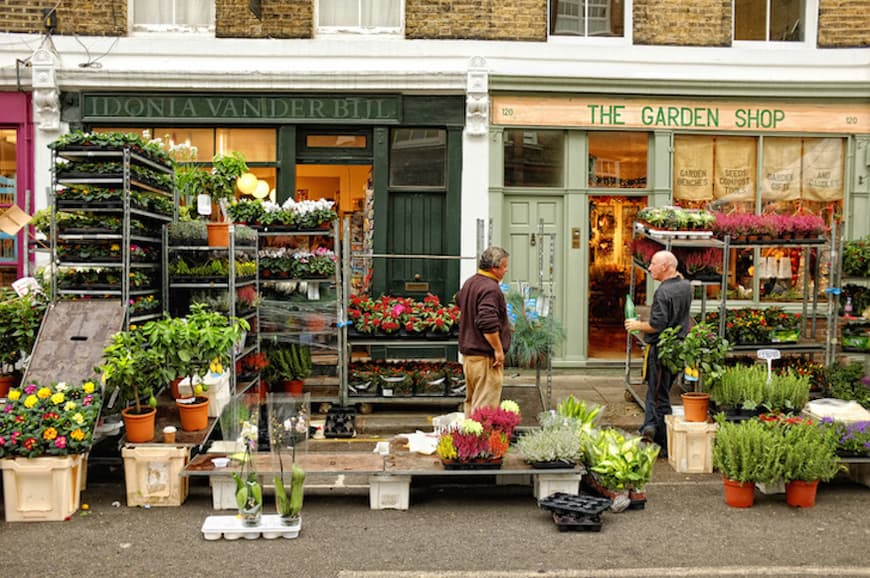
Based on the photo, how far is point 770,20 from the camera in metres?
13.0

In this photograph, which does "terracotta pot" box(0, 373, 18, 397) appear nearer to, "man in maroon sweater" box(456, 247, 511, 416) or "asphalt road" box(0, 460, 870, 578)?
"asphalt road" box(0, 460, 870, 578)

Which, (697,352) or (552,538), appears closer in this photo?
(552,538)

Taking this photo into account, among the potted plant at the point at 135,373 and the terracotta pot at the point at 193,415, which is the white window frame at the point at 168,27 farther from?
the terracotta pot at the point at 193,415

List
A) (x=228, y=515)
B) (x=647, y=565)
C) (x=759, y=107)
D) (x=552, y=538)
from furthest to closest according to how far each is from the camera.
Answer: (x=759, y=107) < (x=228, y=515) < (x=552, y=538) < (x=647, y=565)

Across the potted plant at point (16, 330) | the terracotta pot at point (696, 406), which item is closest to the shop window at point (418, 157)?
the potted plant at point (16, 330)

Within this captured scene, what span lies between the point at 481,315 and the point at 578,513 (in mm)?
2245

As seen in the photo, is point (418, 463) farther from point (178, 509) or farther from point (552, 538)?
point (178, 509)

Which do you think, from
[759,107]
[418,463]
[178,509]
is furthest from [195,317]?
[759,107]

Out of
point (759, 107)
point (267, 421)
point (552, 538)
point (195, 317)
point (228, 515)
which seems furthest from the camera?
point (759, 107)

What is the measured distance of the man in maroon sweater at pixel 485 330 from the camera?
813 cm

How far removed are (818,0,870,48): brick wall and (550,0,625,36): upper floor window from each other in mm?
3170

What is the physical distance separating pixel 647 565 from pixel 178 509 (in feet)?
13.2

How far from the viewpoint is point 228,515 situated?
7012 mm

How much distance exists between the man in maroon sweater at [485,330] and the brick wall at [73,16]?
292 inches
